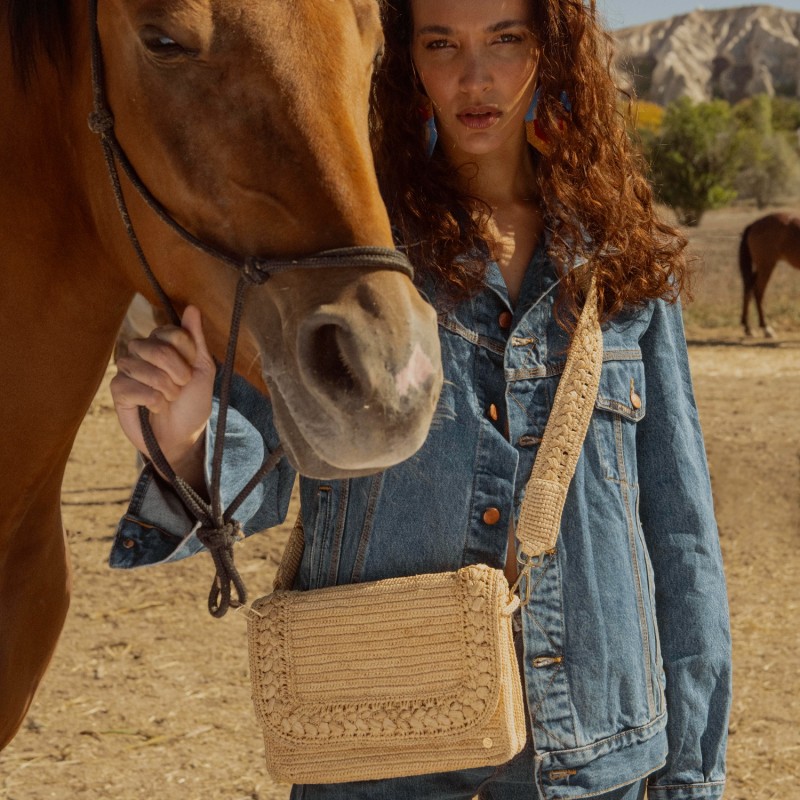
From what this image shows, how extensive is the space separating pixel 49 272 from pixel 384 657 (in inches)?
31.1

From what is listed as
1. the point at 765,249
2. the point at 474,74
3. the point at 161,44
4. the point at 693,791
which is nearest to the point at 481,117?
the point at 474,74

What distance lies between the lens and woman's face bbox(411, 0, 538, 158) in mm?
1668

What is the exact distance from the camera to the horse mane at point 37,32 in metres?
1.42

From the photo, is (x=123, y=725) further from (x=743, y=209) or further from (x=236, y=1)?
(x=743, y=209)

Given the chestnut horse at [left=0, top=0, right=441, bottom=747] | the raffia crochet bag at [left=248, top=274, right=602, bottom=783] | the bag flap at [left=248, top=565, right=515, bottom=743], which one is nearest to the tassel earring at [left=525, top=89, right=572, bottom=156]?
the chestnut horse at [left=0, top=0, right=441, bottom=747]

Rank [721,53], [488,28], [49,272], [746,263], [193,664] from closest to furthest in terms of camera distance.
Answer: [49,272], [488,28], [193,664], [746,263], [721,53]

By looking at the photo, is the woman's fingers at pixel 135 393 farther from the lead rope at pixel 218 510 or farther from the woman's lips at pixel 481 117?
the woman's lips at pixel 481 117

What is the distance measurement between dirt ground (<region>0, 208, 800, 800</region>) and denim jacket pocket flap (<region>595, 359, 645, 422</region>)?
0.28 meters

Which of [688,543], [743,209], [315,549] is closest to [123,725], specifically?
[315,549]

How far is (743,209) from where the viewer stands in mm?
34188

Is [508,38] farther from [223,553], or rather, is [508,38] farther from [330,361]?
[223,553]

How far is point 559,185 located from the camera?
1.77m

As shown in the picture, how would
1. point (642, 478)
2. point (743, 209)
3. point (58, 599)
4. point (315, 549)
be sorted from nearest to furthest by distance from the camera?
1. point (315, 549)
2. point (642, 478)
3. point (58, 599)
4. point (743, 209)

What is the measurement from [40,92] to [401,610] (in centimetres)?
94
